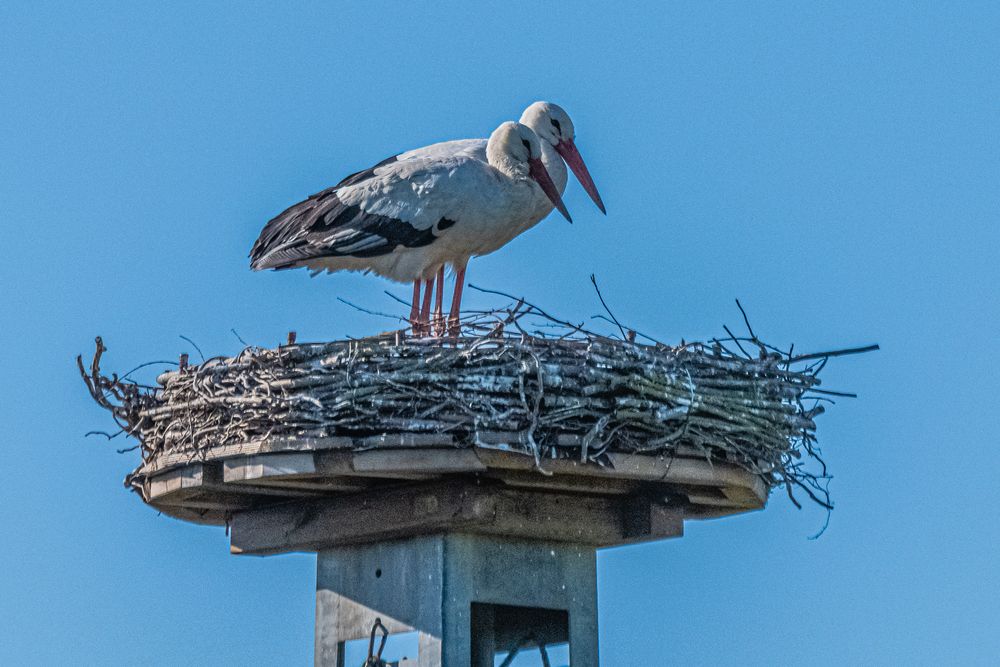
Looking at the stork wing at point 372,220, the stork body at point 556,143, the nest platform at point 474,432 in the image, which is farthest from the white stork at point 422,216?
the nest platform at point 474,432

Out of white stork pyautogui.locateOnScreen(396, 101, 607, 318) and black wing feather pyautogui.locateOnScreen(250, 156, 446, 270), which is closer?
black wing feather pyautogui.locateOnScreen(250, 156, 446, 270)

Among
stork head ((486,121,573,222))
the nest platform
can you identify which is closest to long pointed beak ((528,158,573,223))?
stork head ((486,121,573,222))

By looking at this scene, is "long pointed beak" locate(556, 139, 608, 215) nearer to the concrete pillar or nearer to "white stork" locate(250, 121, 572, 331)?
"white stork" locate(250, 121, 572, 331)

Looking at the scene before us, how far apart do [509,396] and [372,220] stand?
2.24 m

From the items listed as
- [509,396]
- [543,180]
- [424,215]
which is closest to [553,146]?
[543,180]

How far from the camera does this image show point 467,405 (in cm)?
745

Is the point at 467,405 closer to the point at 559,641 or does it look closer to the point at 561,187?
the point at 559,641

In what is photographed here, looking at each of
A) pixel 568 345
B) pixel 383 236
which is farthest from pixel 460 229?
pixel 568 345

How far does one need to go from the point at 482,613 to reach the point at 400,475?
47.3 inches

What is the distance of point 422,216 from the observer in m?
9.31

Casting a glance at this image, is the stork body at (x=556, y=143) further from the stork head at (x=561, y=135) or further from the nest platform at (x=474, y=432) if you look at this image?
the nest platform at (x=474, y=432)

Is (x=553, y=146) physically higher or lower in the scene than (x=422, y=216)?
higher

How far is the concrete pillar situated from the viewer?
313 inches

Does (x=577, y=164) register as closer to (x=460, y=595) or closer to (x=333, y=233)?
(x=333, y=233)
